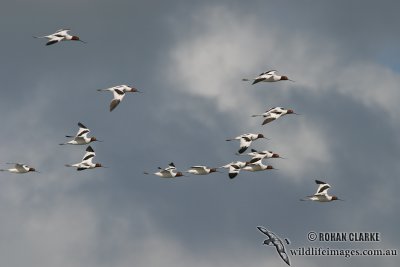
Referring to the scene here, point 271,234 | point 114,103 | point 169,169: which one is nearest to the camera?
point 114,103

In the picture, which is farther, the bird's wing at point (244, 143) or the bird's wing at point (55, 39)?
the bird's wing at point (244, 143)

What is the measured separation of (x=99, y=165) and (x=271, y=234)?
65.0 ft

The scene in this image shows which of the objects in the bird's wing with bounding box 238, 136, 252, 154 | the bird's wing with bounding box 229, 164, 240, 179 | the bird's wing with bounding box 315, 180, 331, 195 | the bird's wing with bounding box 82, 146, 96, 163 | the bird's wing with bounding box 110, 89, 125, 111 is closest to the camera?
the bird's wing with bounding box 110, 89, 125, 111

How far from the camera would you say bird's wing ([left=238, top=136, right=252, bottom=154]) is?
106 metres

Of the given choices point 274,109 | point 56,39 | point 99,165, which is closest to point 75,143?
point 99,165

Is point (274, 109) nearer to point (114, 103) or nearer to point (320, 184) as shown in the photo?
point (320, 184)

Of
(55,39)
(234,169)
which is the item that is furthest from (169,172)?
(55,39)

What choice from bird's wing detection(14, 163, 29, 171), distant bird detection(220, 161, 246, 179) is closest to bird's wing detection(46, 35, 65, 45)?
bird's wing detection(14, 163, 29, 171)

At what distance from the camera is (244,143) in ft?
348

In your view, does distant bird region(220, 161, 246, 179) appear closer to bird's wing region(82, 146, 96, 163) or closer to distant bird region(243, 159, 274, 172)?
distant bird region(243, 159, 274, 172)

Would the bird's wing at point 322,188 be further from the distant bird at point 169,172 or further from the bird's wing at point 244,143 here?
the distant bird at point 169,172

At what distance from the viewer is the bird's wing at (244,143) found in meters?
106

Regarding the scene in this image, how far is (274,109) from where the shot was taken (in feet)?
347

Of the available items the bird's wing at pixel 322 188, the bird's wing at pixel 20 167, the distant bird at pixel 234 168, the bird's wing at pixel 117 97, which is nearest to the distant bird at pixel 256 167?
the distant bird at pixel 234 168
